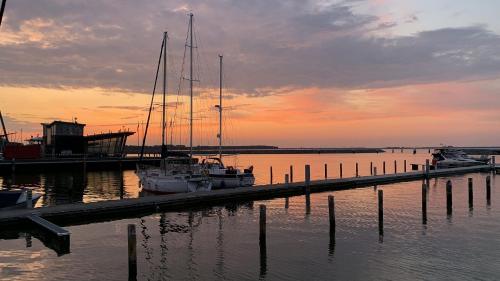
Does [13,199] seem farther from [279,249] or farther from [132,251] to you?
[279,249]

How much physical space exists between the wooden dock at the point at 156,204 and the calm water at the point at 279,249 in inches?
40.6

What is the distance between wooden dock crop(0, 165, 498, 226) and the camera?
24.5 m

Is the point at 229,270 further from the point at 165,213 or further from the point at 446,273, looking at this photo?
the point at 165,213

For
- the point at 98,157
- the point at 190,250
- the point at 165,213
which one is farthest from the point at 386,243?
the point at 98,157

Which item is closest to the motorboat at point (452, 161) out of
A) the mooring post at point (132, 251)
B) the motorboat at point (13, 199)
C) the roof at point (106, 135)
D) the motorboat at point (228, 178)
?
the motorboat at point (228, 178)

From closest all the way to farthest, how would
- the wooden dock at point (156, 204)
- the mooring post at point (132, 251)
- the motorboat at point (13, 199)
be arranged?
the mooring post at point (132, 251)
the wooden dock at point (156, 204)
the motorboat at point (13, 199)

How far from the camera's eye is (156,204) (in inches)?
1148

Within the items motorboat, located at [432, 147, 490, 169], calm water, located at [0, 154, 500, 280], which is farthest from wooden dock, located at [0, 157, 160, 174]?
motorboat, located at [432, 147, 490, 169]

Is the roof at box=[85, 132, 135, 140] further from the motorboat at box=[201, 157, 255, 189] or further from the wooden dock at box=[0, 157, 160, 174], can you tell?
the motorboat at box=[201, 157, 255, 189]

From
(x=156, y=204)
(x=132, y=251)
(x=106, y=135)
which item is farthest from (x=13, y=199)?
(x=106, y=135)

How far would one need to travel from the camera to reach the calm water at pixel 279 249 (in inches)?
651

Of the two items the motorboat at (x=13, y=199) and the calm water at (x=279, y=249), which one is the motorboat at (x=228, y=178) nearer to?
the calm water at (x=279, y=249)

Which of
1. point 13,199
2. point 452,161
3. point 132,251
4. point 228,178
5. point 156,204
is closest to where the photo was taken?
point 132,251

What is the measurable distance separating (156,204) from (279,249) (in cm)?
1169
